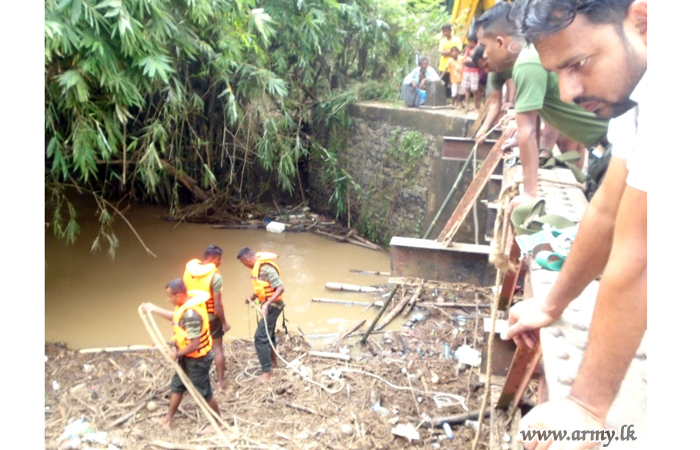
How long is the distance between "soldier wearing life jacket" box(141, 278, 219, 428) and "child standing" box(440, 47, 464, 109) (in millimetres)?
6773

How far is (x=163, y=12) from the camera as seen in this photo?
572 centimetres

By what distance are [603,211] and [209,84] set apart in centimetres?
958

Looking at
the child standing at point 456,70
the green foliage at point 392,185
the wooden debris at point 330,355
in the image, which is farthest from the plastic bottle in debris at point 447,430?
the child standing at point 456,70

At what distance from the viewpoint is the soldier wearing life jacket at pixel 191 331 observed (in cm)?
413

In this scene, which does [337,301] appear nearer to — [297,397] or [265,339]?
[265,339]

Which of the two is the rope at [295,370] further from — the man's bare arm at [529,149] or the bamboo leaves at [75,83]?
the man's bare arm at [529,149]

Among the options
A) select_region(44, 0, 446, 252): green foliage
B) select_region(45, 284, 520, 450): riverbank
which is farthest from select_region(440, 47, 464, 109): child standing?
select_region(45, 284, 520, 450): riverbank

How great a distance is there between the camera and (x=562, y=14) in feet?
4.26

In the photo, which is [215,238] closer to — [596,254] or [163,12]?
[163,12]

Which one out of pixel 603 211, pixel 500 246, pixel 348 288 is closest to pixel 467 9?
pixel 348 288

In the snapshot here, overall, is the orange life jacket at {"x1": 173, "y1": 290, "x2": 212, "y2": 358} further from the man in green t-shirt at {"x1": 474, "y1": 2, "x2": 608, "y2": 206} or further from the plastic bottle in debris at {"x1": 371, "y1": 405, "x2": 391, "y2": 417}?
the man in green t-shirt at {"x1": 474, "y1": 2, "x2": 608, "y2": 206}

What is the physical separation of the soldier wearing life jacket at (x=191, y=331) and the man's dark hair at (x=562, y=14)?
11.3 ft

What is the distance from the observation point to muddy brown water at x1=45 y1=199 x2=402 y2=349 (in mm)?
6977
